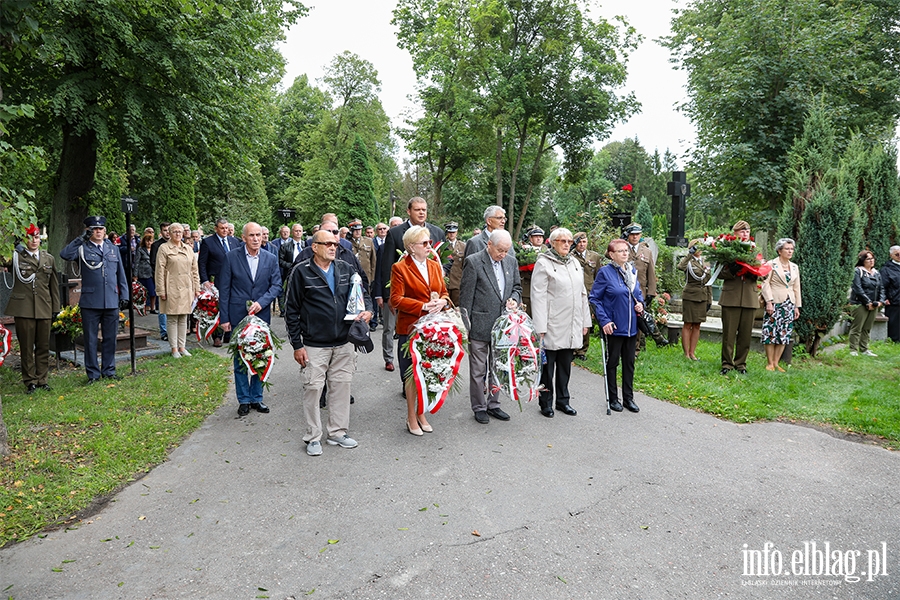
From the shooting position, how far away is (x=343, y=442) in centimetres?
567

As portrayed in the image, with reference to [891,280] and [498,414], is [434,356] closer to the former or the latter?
[498,414]

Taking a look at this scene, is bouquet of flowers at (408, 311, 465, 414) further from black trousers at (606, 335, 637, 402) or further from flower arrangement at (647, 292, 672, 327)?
flower arrangement at (647, 292, 672, 327)

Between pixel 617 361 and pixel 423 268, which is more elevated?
pixel 423 268

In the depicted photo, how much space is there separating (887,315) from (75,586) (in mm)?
16096

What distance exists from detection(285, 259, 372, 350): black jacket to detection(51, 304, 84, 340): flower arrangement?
18.1 feet

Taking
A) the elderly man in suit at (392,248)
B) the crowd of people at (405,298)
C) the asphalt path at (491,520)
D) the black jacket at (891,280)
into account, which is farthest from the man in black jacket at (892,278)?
the elderly man in suit at (392,248)

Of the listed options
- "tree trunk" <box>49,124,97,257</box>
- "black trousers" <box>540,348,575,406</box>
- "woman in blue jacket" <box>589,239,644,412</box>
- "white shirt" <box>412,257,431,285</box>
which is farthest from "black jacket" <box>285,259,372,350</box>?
"tree trunk" <box>49,124,97,257</box>

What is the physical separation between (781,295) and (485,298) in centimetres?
565

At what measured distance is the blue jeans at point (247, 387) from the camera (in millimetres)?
6852

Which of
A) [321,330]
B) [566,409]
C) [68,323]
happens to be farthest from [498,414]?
[68,323]

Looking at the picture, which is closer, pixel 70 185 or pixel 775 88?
pixel 70 185

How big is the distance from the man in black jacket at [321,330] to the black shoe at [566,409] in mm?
2584

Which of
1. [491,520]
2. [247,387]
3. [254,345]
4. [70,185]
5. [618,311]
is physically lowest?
[491,520]

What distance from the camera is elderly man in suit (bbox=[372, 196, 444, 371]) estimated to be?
23.7ft
